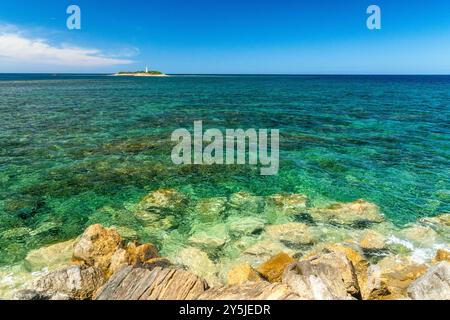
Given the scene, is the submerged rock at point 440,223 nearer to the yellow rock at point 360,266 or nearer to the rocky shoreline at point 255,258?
the rocky shoreline at point 255,258

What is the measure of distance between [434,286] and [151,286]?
678cm

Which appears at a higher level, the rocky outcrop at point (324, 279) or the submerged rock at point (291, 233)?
the rocky outcrop at point (324, 279)

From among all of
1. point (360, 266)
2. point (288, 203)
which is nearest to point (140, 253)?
point (360, 266)

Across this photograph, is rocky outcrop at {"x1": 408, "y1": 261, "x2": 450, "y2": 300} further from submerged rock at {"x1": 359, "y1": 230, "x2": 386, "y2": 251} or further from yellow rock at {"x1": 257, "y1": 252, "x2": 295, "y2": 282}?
submerged rock at {"x1": 359, "y1": 230, "x2": 386, "y2": 251}

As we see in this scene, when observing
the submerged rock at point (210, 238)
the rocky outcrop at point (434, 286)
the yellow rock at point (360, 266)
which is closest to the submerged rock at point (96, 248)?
the submerged rock at point (210, 238)

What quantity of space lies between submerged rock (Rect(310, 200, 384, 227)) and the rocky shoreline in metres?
0.04

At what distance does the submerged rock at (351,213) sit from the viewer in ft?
43.3

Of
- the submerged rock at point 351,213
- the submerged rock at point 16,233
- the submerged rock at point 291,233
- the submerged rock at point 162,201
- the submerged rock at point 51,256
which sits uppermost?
the submerged rock at point 162,201

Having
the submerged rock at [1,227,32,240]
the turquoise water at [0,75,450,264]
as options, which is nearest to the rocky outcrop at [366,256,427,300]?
the turquoise water at [0,75,450,264]

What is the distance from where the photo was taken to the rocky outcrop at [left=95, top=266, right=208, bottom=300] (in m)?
A: 6.99

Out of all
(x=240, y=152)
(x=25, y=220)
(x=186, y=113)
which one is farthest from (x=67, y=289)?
(x=186, y=113)

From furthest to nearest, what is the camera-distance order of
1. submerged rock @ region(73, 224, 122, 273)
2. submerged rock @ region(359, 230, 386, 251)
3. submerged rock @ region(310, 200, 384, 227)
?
submerged rock @ region(310, 200, 384, 227)
submerged rock @ region(359, 230, 386, 251)
submerged rock @ region(73, 224, 122, 273)

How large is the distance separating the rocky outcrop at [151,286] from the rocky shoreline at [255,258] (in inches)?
0.9

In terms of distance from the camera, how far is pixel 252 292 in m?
6.94
